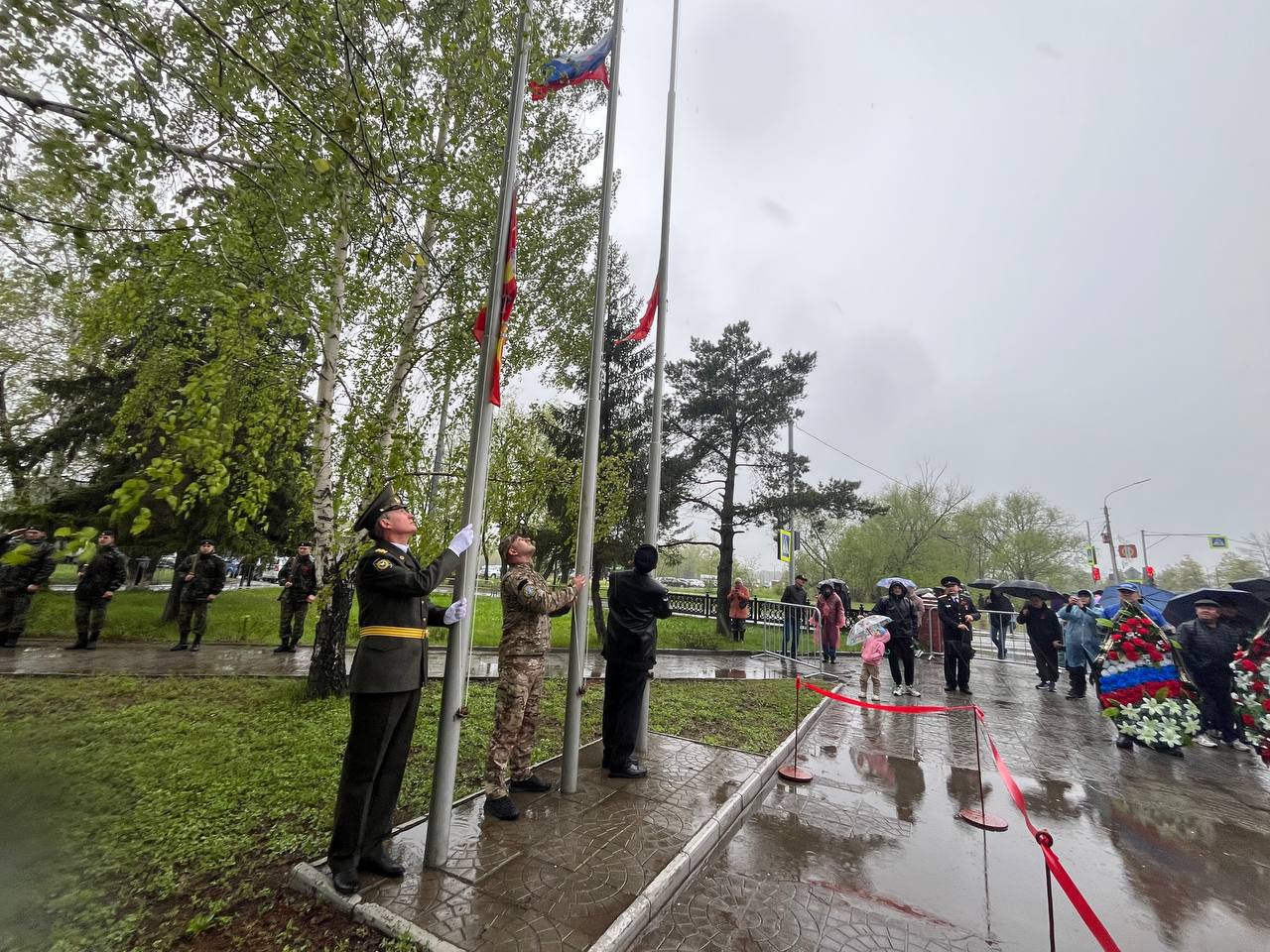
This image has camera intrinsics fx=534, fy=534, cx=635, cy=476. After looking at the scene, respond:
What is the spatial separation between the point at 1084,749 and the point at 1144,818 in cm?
246

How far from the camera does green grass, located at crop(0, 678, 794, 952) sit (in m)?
2.95

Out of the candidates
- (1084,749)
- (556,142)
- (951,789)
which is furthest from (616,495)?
(1084,749)

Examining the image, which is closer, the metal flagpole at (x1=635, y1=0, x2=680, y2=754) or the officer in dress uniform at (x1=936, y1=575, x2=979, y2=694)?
the metal flagpole at (x1=635, y1=0, x2=680, y2=754)

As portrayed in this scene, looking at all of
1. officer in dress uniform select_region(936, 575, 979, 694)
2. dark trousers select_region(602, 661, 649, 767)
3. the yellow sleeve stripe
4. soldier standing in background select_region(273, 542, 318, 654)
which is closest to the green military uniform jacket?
the yellow sleeve stripe

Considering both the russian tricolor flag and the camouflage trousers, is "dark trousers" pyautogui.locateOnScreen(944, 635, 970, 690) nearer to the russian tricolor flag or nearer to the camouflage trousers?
the camouflage trousers

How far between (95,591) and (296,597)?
3098mm

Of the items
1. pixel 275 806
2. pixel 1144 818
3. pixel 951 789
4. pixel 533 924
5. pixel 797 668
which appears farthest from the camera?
pixel 797 668

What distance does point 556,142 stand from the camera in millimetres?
8469

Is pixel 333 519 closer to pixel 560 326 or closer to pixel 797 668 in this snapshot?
pixel 560 326

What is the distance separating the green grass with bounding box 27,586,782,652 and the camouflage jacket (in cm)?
501

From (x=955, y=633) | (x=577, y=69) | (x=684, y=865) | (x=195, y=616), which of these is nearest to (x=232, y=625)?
(x=195, y=616)

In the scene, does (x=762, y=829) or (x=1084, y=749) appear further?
(x=1084, y=749)

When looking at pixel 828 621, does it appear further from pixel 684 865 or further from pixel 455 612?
pixel 455 612

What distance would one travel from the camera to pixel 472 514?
3.82 metres
